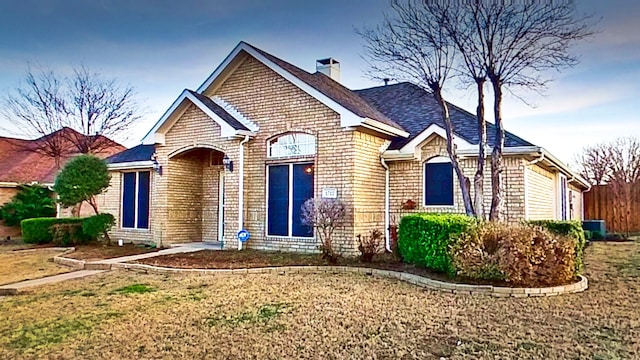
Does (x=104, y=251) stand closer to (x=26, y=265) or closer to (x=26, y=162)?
(x=26, y=265)

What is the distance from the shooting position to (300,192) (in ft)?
41.2

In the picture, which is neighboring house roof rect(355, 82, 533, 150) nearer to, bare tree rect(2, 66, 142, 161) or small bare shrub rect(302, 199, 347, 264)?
small bare shrub rect(302, 199, 347, 264)

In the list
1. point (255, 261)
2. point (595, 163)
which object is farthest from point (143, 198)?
point (595, 163)

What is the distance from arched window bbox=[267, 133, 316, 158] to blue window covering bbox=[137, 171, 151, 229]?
567 centimetres

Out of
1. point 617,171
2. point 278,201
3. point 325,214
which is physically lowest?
point 325,214

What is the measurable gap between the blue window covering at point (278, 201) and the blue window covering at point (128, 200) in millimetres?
6394

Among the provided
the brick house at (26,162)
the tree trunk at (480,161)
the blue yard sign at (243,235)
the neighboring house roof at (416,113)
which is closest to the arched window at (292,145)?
the blue yard sign at (243,235)

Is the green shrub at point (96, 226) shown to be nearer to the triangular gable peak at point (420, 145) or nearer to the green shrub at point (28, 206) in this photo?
the green shrub at point (28, 206)

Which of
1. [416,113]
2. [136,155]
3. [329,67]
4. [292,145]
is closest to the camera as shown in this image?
[292,145]

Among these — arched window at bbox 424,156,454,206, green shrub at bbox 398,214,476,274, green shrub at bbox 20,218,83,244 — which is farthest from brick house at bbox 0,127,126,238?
green shrub at bbox 398,214,476,274

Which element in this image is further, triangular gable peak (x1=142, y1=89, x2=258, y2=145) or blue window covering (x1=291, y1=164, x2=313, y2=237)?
Answer: triangular gable peak (x1=142, y1=89, x2=258, y2=145)

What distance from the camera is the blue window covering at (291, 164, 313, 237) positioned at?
12422 mm

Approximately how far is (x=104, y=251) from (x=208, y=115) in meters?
5.04

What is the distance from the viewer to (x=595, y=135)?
25.4 meters
